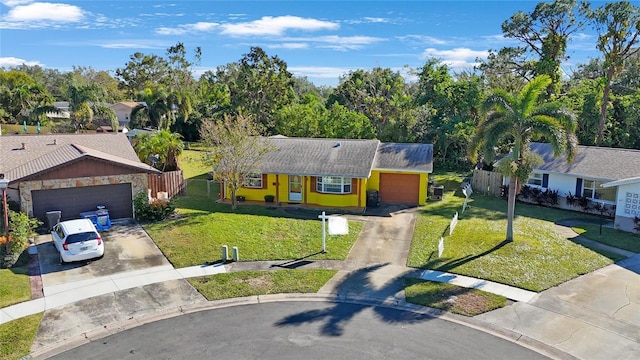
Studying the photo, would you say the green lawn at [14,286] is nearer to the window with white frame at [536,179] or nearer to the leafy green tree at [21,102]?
the window with white frame at [536,179]

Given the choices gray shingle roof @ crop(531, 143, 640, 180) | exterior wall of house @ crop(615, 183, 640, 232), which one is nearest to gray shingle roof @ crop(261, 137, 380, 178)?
gray shingle roof @ crop(531, 143, 640, 180)

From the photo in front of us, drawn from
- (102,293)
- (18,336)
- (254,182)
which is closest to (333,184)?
(254,182)

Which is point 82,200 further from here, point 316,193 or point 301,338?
point 301,338

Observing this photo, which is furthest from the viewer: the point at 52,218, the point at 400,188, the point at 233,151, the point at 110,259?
the point at 400,188

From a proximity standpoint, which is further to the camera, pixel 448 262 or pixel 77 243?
pixel 448 262

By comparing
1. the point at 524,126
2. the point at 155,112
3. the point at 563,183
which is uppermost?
the point at 155,112

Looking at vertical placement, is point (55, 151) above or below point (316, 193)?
above

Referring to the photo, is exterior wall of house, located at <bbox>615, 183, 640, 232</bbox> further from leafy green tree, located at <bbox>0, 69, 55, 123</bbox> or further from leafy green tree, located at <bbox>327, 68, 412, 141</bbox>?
leafy green tree, located at <bbox>0, 69, 55, 123</bbox>
